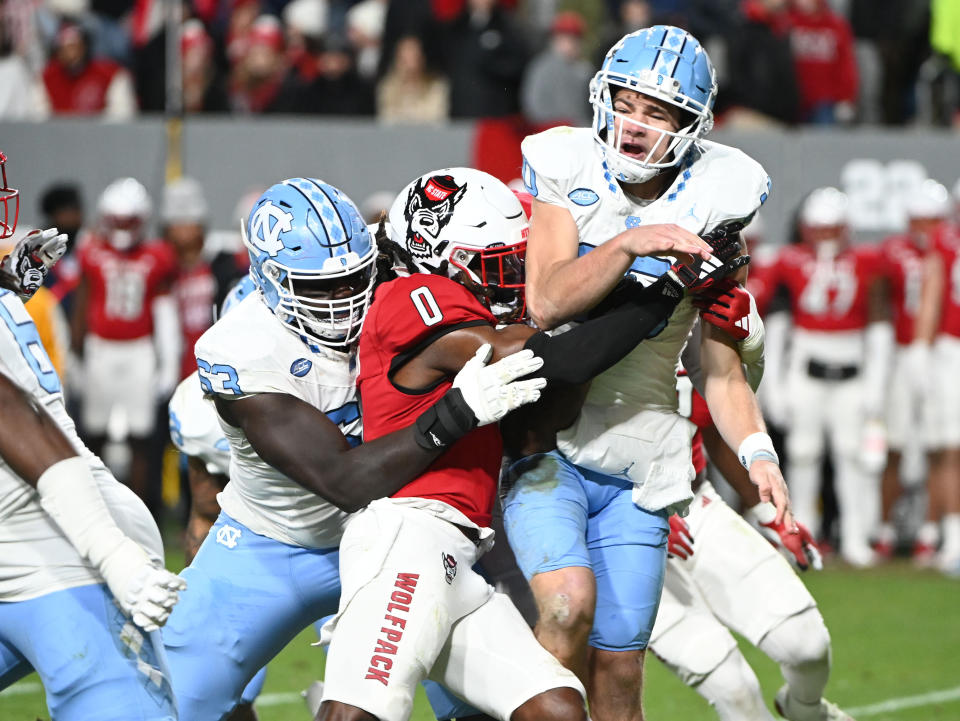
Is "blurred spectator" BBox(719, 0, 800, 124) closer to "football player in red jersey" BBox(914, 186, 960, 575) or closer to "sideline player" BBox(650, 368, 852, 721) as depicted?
"football player in red jersey" BBox(914, 186, 960, 575)

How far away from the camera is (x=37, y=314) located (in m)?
8.17

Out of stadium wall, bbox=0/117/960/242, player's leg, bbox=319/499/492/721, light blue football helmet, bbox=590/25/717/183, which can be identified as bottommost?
stadium wall, bbox=0/117/960/242

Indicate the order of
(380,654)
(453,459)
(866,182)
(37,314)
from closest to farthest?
1. (380,654)
2. (453,459)
3. (37,314)
4. (866,182)

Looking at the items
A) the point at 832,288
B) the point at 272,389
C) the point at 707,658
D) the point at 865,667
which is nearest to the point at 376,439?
the point at 272,389

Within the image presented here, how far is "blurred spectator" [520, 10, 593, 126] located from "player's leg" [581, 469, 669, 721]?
615 centimetres

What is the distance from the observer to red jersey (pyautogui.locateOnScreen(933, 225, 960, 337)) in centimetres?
883

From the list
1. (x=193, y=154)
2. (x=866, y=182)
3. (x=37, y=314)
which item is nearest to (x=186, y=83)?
(x=193, y=154)

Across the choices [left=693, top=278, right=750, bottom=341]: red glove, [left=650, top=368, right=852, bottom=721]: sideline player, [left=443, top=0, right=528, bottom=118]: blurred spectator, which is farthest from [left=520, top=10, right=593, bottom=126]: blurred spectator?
[left=693, top=278, right=750, bottom=341]: red glove

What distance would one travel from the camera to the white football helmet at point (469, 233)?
3725mm

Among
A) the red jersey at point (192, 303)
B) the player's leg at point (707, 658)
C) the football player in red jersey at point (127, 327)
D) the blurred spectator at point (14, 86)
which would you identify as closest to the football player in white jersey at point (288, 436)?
the player's leg at point (707, 658)

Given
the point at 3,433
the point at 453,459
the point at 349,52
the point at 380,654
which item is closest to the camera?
the point at 3,433

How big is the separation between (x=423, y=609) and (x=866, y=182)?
7144 mm

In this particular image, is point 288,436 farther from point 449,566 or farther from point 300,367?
point 449,566

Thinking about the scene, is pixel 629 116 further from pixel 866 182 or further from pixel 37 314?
pixel 866 182
